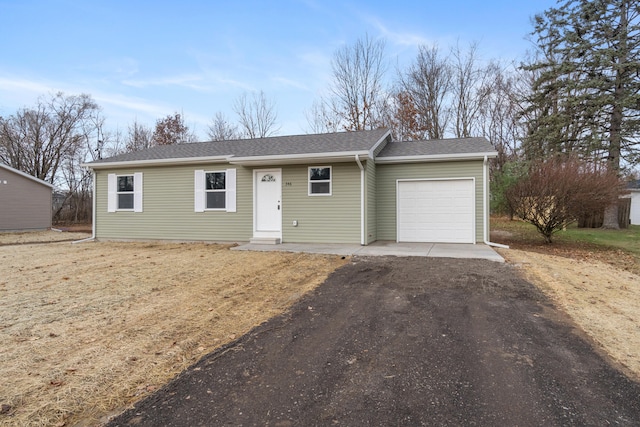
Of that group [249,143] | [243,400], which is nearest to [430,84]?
[249,143]

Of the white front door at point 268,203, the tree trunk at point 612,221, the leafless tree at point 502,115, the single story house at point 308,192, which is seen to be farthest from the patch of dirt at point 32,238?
the leafless tree at point 502,115

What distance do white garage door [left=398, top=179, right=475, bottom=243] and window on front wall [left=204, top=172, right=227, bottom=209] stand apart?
5.45m

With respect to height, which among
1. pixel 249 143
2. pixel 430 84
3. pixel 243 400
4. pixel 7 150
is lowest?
pixel 243 400

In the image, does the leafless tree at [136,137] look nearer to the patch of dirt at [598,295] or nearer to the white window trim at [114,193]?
the white window trim at [114,193]

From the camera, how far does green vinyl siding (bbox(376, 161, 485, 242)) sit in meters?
10.1

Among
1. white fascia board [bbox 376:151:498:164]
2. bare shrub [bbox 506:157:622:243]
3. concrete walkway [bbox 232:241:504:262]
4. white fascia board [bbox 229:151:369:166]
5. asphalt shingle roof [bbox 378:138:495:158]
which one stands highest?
asphalt shingle roof [bbox 378:138:495:158]

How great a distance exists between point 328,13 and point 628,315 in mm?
14339

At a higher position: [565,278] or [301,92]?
[301,92]

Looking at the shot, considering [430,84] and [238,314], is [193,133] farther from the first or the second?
[238,314]

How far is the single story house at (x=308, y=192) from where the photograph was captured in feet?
32.8

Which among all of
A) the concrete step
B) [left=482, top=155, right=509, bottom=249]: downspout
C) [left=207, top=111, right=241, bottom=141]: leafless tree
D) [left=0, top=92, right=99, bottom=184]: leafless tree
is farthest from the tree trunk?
[left=0, top=92, right=99, bottom=184]: leafless tree

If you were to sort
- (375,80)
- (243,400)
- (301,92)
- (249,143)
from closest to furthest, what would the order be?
(243,400), (249,143), (301,92), (375,80)

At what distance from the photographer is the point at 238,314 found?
13.9ft

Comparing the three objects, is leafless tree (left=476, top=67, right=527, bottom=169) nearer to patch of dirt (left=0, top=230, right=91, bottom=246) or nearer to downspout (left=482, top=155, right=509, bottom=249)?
downspout (left=482, top=155, right=509, bottom=249)
